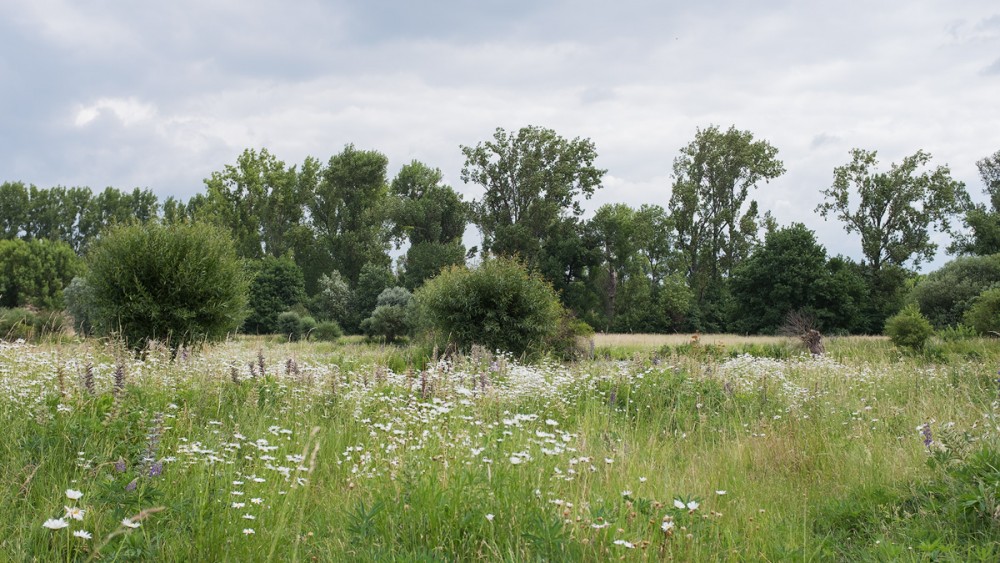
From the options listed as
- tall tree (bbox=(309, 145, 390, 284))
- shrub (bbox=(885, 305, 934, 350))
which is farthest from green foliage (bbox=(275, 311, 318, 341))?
shrub (bbox=(885, 305, 934, 350))

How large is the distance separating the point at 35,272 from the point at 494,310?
1734 inches

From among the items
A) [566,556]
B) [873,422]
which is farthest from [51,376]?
[873,422]

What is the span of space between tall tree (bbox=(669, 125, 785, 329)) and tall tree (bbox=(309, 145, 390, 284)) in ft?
62.1

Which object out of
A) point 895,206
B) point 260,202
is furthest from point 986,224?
point 260,202

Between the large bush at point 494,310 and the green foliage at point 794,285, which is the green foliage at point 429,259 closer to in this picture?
the green foliage at point 794,285

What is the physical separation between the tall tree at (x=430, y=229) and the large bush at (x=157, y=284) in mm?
22638

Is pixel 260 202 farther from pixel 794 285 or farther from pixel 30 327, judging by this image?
pixel 794 285

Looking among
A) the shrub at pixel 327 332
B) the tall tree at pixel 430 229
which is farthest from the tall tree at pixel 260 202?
the shrub at pixel 327 332

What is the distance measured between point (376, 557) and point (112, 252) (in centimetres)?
1500

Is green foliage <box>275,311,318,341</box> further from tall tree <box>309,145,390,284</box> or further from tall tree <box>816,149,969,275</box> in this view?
tall tree <box>816,149,969,275</box>

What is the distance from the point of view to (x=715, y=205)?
125 feet

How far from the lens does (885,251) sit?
3475cm

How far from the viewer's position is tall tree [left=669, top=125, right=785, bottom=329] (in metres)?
37.5

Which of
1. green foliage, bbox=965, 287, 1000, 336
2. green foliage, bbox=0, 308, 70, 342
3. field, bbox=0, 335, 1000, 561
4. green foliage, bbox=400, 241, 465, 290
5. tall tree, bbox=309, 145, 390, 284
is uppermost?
tall tree, bbox=309, 145, 390, 284
